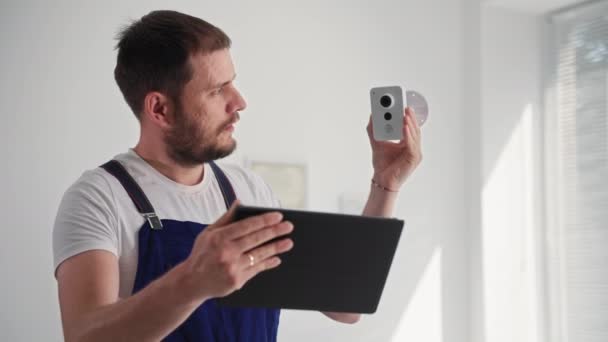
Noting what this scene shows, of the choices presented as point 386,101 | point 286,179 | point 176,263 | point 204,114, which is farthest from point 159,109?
point 286,179

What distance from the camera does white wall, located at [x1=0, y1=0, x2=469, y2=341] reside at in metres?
2.18

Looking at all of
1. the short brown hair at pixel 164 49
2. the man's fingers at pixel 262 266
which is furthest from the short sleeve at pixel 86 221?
the man's fingers at pixel 262 266

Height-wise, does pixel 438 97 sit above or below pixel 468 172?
above

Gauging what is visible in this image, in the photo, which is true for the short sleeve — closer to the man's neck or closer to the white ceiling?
the man's neck

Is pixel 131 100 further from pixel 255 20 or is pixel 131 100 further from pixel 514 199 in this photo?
pixel 514 199

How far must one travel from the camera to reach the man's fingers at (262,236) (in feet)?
3.28

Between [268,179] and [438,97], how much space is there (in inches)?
41.6

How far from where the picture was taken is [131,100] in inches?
59.6

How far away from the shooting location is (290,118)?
2801 mm

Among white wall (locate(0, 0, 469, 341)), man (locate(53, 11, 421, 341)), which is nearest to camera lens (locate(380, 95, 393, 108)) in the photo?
man (locate(53, 11, 421, 341))

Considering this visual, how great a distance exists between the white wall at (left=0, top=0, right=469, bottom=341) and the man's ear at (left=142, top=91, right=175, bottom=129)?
0.92m

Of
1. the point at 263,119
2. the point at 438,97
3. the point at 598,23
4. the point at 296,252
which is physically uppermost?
the point at 598,23

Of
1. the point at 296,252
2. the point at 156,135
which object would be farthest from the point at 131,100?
the point at 296,252

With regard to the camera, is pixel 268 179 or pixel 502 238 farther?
pixel 502 238
